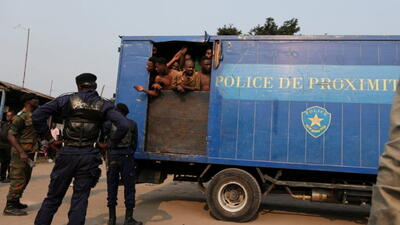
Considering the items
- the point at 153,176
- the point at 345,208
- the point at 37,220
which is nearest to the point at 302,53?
the point at 153,176

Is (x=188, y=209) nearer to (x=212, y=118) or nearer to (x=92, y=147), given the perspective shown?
(x=212, y=118)

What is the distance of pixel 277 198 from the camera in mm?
8227

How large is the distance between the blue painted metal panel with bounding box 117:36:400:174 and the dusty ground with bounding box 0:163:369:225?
97 cm

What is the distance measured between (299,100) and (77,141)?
342cm

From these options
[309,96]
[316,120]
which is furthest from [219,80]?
[316,120]

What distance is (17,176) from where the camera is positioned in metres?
5.11

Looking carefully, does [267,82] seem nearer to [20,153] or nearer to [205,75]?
[205,75]

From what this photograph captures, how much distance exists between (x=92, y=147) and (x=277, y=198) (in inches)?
227

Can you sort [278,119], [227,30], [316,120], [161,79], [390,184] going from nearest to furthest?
[390,184] < [316,120] < [278,119] < [161,79] < [227,30]

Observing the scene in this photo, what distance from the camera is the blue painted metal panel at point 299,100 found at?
201 inches

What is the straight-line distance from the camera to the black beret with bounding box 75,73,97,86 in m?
3.81

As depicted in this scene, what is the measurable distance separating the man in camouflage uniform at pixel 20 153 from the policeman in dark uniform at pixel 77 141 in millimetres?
1503

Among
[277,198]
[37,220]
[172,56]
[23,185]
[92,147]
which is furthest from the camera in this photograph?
[277,198]

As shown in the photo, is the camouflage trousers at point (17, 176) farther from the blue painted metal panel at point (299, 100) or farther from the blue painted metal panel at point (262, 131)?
the blue painted metal panel at point (262, 131)
